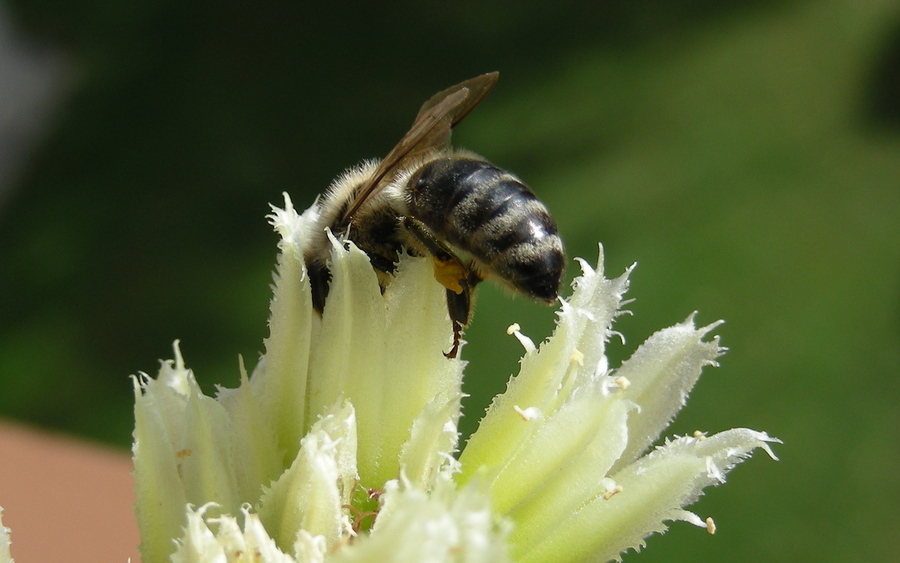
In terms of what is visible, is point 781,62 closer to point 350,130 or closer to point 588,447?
point 350,130

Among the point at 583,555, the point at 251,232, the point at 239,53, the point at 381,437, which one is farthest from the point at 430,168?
the point at 239,53

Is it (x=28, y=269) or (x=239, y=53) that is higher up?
(x=239, y=53)

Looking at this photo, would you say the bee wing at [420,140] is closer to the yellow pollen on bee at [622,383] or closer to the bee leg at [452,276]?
the bee leg at [452,276]

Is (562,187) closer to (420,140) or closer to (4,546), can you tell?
(420,140)

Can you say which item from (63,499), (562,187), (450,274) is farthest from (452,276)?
(562,187)

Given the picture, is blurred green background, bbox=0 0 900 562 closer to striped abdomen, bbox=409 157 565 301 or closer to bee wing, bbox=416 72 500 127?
bee wing, bbox=416 72 500 127

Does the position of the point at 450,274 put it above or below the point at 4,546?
above
